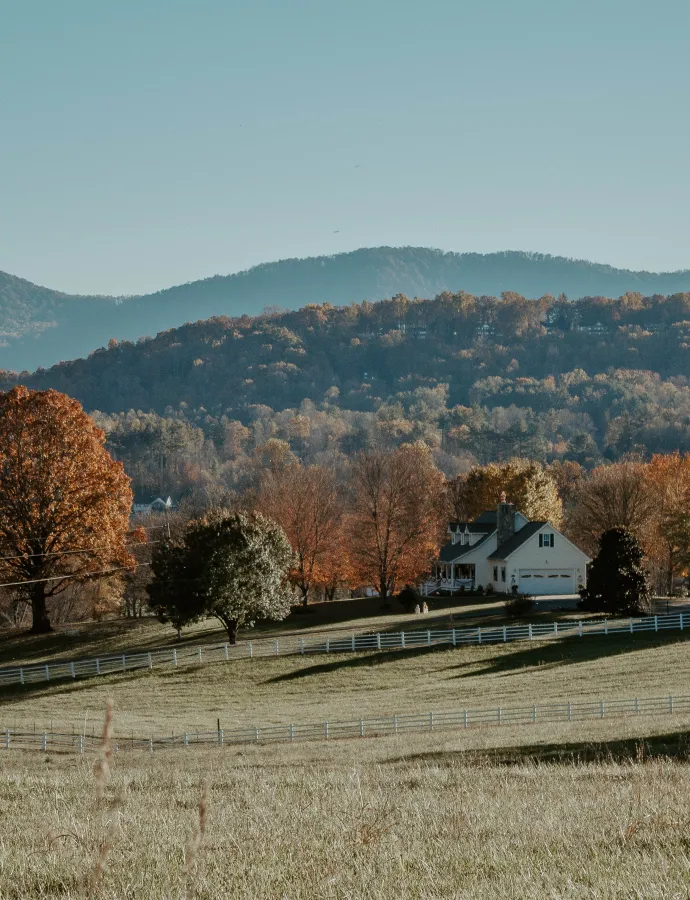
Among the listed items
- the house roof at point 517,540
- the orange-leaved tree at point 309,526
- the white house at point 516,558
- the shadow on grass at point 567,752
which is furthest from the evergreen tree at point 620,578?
the shadow on grass at point 567,752

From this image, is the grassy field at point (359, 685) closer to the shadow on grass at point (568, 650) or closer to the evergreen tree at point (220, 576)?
the shadow on grass at point (568, 650)

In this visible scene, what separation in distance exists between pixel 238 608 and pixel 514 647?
14.3 metres

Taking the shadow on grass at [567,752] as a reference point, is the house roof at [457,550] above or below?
above

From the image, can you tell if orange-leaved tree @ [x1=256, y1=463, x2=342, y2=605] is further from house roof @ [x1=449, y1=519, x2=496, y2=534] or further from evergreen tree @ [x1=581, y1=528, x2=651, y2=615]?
evergreen tree @ [x1=581, y1=528, x2=651, y2=615]

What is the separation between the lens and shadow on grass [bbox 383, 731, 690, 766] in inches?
797

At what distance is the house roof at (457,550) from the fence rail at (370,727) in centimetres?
3810

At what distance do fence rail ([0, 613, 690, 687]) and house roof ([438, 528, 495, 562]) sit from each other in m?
19.5

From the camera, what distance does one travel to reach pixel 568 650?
4750 cm

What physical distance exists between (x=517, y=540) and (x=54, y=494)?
3263cm

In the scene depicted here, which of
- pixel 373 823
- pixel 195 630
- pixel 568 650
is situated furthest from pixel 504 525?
pixel 373 823

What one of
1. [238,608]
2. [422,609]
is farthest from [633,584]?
[238,608]

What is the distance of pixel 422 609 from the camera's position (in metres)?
62.8

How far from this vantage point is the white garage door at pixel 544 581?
222 feet

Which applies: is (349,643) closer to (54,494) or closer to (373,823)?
(54,494)
